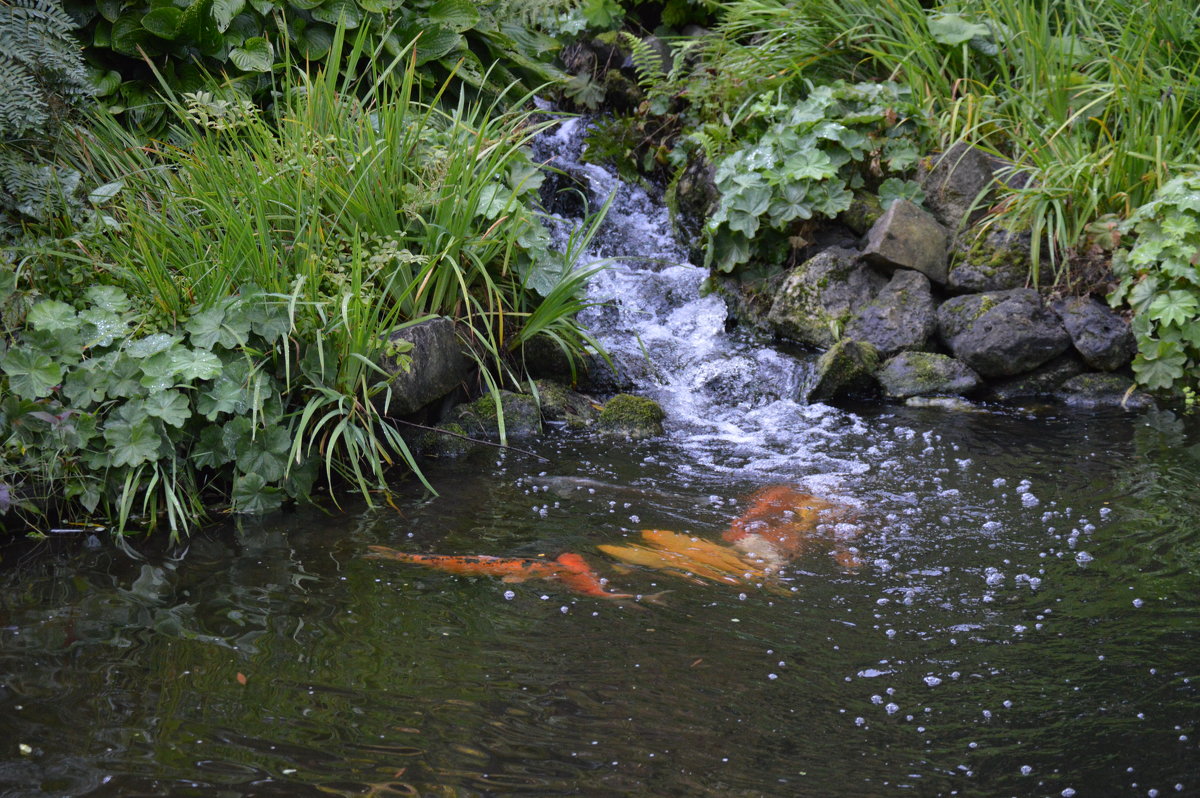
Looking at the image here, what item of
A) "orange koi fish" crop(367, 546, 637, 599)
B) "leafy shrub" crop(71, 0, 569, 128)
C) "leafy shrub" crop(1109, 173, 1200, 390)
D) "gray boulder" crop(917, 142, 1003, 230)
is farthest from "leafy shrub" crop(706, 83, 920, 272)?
"orange koi fish" crop(367, 546, 637, 599)

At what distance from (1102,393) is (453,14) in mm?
4636

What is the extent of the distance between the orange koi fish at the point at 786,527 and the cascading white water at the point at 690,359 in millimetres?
349

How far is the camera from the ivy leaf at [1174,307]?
5160 millimetres

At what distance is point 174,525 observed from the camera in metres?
3.57

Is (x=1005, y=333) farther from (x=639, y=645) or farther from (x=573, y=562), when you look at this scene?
(x=639, y=645)

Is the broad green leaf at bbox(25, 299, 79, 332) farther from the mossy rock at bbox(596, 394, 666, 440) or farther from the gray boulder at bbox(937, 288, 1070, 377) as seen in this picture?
the gray boulder at bbox(937, 288, 1070, 377)

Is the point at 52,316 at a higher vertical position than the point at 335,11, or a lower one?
lower

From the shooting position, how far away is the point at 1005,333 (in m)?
5.55

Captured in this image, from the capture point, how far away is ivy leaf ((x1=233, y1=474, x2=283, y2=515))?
3799mm

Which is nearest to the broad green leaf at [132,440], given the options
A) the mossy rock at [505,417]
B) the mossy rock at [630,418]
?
the mossy rock at [505,417]

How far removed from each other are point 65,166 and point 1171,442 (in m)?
5.70

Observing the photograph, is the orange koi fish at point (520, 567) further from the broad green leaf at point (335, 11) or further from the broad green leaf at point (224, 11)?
the broad green leaf at point (335, 11)

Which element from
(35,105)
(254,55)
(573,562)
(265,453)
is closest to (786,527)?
(573,562)

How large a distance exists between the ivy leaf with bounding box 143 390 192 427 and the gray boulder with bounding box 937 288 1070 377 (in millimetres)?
4315
